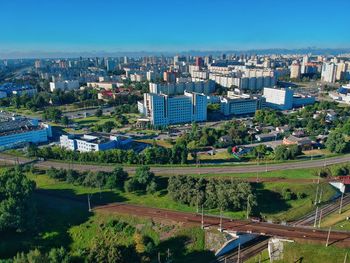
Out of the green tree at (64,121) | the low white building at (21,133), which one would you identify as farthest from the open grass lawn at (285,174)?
the green tree at (64,121)

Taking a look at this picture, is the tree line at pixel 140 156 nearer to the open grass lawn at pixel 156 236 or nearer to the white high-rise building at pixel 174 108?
the open grass lawn at pixel 156 236

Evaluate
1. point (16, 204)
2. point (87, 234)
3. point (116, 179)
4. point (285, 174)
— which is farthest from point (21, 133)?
point (285, 174)

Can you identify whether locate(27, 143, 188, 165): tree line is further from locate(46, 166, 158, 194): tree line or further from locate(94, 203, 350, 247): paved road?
locate(94, 203, 350, 247): paved road

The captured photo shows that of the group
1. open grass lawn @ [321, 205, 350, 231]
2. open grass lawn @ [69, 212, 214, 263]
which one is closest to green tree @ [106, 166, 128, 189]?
open grass lawn @ [69, 212, 214, 263]

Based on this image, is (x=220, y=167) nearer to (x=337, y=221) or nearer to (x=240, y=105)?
(x=337, y=221)

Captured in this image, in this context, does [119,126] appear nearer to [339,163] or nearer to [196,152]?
[196,152]

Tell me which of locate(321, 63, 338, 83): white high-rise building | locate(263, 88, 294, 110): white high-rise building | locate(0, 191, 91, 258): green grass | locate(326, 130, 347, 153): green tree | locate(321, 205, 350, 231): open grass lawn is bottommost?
locate(0, 191, 91, 258): green grass
